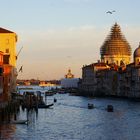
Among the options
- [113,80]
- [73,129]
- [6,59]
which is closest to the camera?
[73,129]

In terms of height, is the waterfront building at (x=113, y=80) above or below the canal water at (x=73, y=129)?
above

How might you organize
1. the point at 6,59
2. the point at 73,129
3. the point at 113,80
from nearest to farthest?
1. the point at 73,129
2. the point at 6,59
3. the point at 113,80

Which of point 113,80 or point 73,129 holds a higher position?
point 113,80

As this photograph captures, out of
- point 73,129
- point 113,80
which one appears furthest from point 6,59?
point 113,80

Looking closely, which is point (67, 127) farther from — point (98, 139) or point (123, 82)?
point (123, 82)

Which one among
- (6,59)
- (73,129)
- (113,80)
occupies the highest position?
(6,59)

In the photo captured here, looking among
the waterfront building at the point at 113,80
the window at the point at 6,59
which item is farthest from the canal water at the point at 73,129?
the waterfront building at the point at 113,80

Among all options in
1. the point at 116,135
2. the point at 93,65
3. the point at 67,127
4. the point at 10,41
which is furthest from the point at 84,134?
the point at 93,65

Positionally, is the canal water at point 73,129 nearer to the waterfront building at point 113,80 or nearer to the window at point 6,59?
the window at point 6,59

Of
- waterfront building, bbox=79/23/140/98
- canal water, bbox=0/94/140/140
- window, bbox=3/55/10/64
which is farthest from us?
waterfront building, bbox=79/23/140/98

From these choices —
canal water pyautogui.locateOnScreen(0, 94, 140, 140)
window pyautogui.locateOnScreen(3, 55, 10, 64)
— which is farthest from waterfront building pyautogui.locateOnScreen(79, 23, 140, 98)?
canal water pyautogui.locateOnScreen(0, 94, 140, 140)

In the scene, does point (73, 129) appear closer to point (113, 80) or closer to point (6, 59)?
point (6, 59)

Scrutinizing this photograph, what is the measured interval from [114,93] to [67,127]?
104291 mm

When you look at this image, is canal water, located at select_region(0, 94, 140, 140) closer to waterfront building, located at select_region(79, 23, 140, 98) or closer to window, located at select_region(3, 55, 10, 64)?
window, located at select_region(3, 55, 10, 64)
